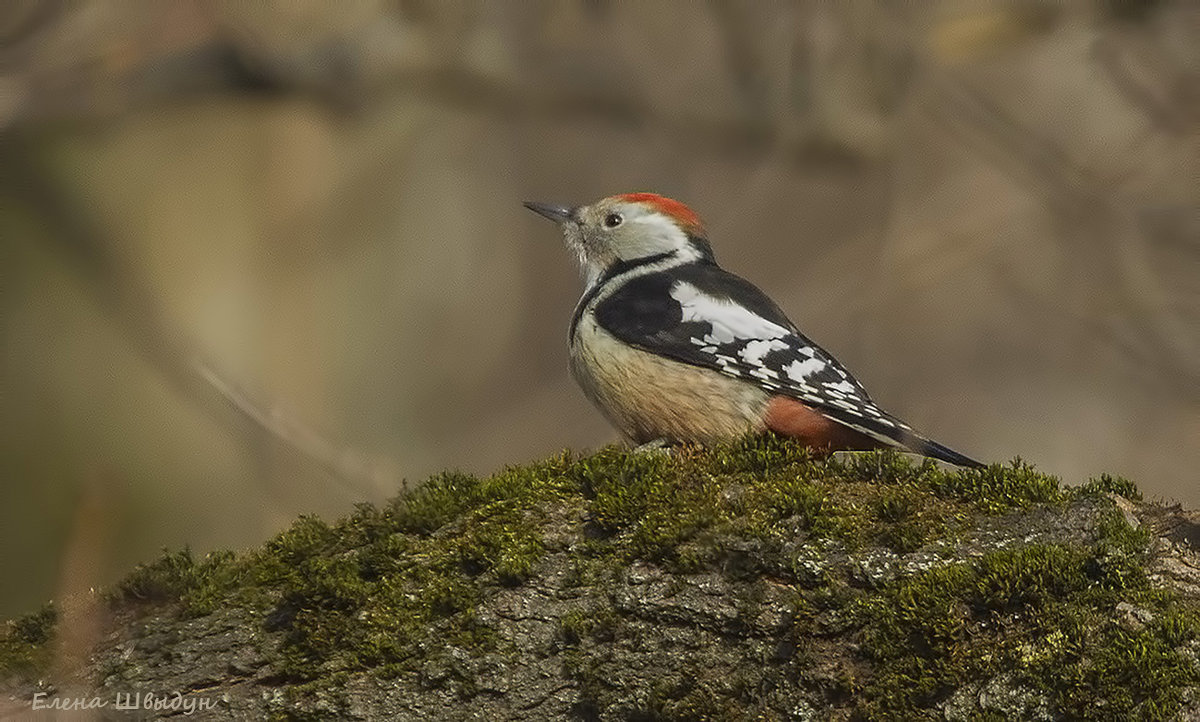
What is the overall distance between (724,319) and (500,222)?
4564mm

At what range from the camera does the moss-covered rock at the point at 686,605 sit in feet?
8.71

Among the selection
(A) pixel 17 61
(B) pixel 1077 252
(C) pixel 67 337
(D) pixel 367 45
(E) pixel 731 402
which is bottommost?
(E) pixel 731 402

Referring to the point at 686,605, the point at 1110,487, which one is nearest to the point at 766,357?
the point at 1110,487

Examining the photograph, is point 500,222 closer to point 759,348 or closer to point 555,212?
point 555,212

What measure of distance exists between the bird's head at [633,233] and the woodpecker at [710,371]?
22.0 inches

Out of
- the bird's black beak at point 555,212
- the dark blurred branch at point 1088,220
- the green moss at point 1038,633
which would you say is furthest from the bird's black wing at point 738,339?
the green moss at point 1038,633

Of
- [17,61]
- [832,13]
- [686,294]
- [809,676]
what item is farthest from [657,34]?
[809,676]

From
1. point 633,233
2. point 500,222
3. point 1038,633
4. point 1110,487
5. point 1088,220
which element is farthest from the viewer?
point 500,222

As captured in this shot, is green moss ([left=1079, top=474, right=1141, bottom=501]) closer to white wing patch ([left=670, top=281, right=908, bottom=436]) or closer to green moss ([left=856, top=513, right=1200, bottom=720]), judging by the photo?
green moss ([left=856, top=513, right=1200, bottom=720])

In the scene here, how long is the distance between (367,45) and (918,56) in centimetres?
207

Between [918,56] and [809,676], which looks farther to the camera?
[918,56]

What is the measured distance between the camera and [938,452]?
3.90 meters

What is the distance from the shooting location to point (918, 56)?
5141 millimetres

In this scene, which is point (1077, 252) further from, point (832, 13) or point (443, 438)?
point (443, 438)
